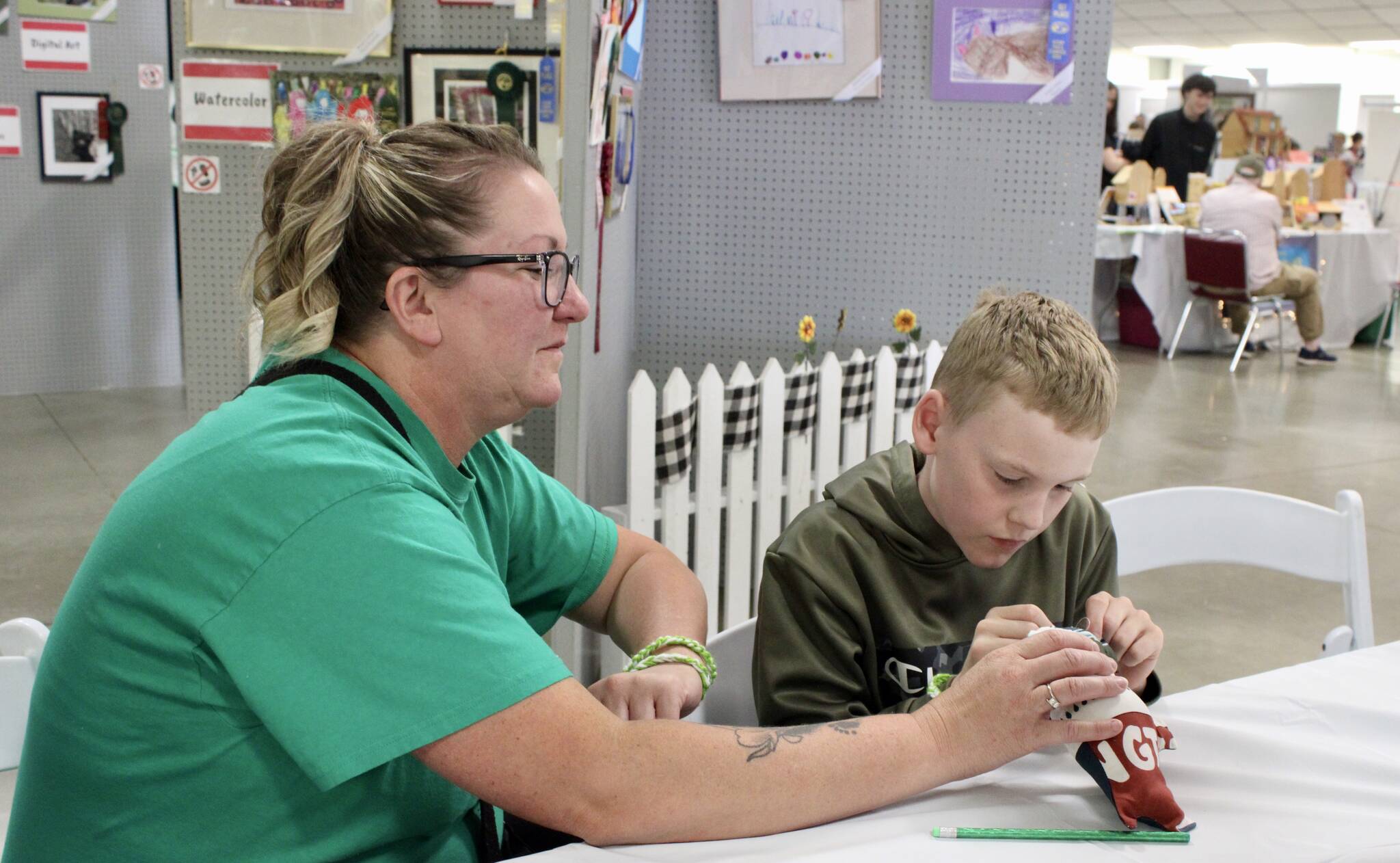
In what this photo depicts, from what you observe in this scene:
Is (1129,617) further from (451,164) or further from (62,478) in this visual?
(62,478)

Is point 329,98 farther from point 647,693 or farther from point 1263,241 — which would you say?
point 1263,241

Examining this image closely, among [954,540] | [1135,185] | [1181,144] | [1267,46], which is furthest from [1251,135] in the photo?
[954,540]

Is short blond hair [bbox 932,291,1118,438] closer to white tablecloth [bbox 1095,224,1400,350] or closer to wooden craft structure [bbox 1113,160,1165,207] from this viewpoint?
white tablecloth [bbox 1095,224,1400,350]

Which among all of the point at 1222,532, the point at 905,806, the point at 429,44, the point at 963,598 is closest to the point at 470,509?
the point at 905,806

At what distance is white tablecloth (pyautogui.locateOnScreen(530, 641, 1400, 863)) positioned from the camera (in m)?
0.98

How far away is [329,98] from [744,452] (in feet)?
4.51

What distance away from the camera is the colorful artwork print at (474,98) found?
298 cm

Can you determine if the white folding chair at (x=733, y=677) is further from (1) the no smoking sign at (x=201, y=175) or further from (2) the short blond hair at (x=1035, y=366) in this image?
(1) the no smoking sign at (x=201, y=175)

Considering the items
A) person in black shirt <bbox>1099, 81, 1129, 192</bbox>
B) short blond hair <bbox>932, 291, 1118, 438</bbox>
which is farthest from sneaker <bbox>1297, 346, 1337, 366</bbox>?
short blond hair <bbox>932, 291, 1118, 438</bbox>

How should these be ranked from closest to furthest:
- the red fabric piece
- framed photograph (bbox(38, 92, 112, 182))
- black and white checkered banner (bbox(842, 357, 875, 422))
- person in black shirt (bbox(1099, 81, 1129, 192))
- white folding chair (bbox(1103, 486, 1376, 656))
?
the red fabric piece, white folding chair (bbox(1103, 486, 1376, 656)), black and white checkered banner (bbox(842, 357, 875, 422)), framed photograph (bbox(38, 92, 112, 182)), person in black shirt (bbox(1099, 81, 1129, 192))

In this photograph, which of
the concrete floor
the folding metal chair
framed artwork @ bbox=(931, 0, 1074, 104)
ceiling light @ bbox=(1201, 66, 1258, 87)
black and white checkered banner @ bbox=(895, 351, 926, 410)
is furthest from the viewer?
ceiling light @ bbox=(1201, 66, 1258, 87)

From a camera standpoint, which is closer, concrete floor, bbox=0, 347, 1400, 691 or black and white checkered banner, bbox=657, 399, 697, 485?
black and white checkered banner, bbox=657, 399, 697, 485

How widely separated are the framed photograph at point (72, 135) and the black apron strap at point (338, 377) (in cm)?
622

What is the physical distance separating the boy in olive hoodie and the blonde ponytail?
610 mm
